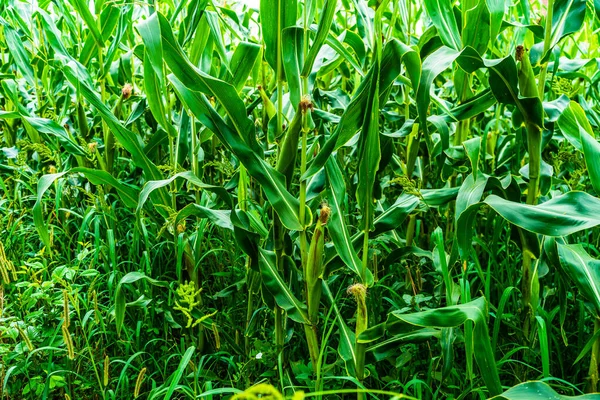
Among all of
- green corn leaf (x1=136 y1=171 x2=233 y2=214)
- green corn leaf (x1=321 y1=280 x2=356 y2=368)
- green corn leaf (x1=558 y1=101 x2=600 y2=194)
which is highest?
green corn leaf (x1=558 y1=101 x2=600 y2=194)

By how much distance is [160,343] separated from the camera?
214 cm

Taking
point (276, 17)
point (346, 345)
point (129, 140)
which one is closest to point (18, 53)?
point (129, 140)

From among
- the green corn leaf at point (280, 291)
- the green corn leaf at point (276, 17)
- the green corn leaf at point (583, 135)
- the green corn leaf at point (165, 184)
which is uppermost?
the green corn leaf at point (276, 17)

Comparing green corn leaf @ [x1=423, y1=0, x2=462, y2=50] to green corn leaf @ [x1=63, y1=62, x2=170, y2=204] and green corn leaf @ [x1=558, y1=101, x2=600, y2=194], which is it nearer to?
green corn leaf @ [x1=558, y1=101, x2=600, y2=194]

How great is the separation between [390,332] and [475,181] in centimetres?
48

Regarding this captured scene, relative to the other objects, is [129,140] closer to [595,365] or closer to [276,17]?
[276,17]

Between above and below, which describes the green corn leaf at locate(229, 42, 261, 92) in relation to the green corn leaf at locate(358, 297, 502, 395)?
above

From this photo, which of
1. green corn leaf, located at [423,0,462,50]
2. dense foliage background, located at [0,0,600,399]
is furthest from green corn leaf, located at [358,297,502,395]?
green corn leaf, located at [423,0,462,50]

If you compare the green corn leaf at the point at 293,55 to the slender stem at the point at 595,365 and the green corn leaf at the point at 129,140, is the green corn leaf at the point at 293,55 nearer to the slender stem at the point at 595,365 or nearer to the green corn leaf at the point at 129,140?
the green corn leaf at the point at 129,140

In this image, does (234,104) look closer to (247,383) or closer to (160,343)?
(247,383)

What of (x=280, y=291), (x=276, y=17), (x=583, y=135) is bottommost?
(x=280, y=291)

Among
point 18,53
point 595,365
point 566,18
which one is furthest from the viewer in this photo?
point 18,53

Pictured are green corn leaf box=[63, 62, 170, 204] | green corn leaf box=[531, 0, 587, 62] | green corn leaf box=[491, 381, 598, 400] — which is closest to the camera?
green corn leaf box=[491, 381, 598, 400]


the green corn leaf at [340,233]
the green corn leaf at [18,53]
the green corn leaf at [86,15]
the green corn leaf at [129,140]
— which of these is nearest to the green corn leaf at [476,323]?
the green corn leaf at [340,233]
